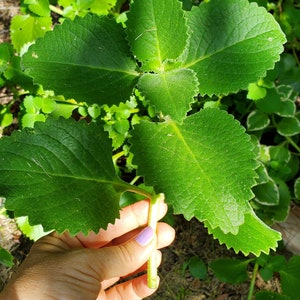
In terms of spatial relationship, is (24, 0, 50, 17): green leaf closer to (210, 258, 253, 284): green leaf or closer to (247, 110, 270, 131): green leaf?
(247, 110, 270, 131): green leaf

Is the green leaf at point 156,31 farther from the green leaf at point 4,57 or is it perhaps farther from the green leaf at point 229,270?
the green leaf at point 229,270

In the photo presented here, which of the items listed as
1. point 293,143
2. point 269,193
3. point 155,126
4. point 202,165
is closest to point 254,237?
point 202,165

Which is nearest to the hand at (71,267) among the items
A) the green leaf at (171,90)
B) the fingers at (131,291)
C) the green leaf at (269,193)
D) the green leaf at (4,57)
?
the fingers at (131,291)

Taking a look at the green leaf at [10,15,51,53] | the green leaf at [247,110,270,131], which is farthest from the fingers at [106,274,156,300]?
the green leaf at [10,15,51,53]

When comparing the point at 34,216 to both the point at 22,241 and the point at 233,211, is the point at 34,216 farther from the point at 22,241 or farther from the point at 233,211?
the point at 22,241

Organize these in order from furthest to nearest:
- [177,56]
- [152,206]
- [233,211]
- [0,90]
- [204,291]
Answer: [0,90], [204,291], [152,206], [177,56], [233,211]

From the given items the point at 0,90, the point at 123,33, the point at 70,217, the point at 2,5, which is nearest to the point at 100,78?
the point at 123,33
